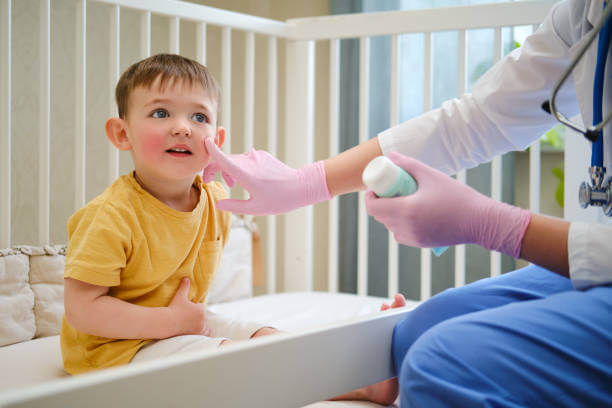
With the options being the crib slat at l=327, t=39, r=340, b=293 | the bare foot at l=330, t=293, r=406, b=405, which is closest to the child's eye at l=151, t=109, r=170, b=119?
the bare foot at l=330, t=293, r=406, b=405

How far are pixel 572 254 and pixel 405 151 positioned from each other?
0.35 metres

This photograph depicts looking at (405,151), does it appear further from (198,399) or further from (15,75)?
(15,75)

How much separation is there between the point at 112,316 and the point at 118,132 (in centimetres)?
30

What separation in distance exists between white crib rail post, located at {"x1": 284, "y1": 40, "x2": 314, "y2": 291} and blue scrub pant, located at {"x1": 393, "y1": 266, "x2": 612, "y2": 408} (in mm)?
998

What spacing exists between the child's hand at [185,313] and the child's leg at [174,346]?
0.03m

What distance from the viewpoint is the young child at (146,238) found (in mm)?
763

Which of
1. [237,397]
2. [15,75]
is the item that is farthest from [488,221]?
[15,75]

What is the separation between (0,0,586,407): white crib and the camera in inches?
19.6

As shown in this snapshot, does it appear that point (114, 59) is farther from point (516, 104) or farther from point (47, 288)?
point (516, 104)

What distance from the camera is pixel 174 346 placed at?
0.79 meters

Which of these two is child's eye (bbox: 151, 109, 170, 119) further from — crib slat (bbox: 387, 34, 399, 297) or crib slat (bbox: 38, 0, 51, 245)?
crib slat (bbox: 387, 34, 399, 297)

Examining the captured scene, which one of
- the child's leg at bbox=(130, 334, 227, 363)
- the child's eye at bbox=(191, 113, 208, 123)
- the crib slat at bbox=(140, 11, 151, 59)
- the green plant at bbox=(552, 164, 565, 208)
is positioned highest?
the crib slat at bbox=(140, 11, 151, 59)

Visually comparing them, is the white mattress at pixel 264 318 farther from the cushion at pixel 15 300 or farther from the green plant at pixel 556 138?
the green plant at pixel 556 138

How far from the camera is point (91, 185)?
1.65 m
